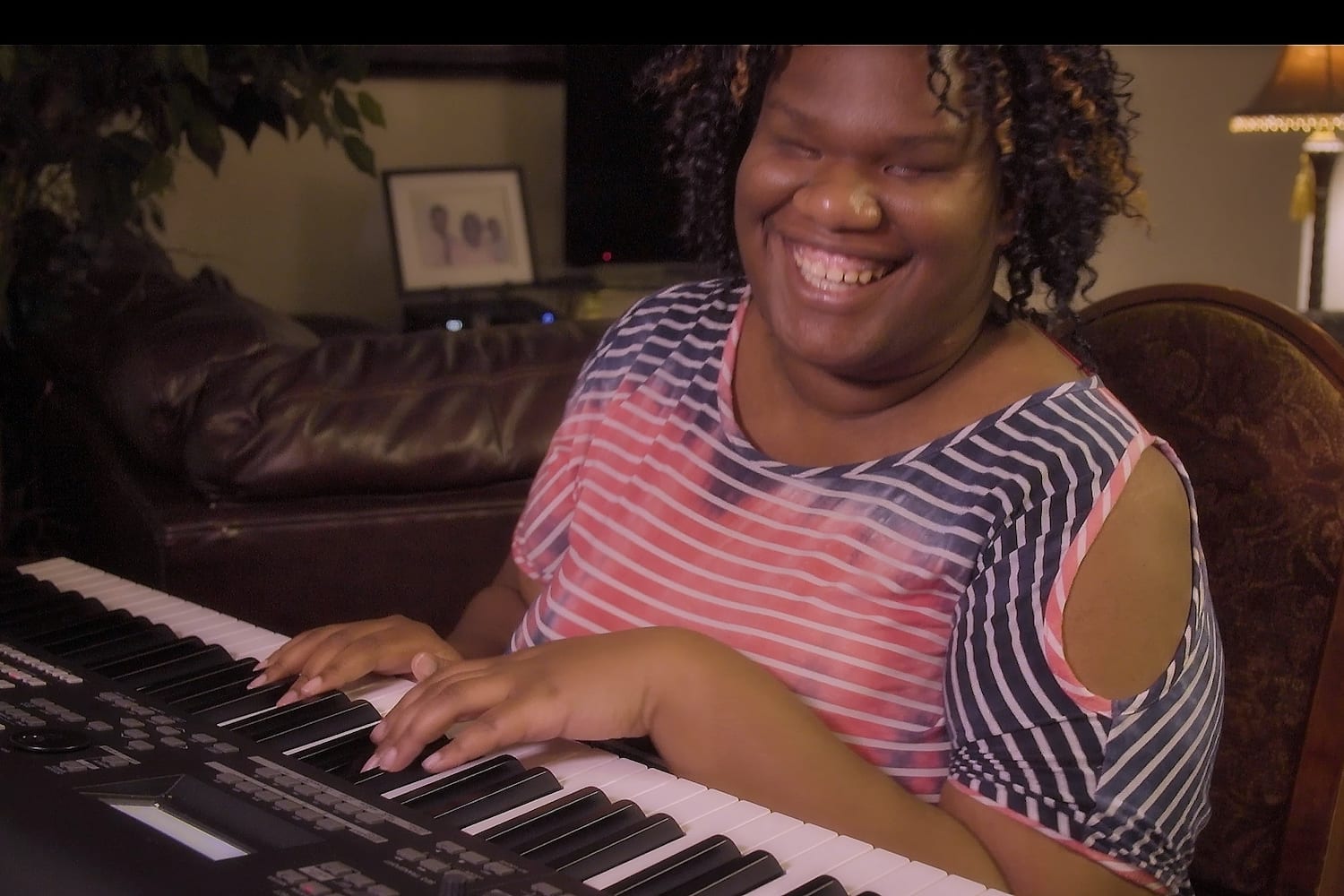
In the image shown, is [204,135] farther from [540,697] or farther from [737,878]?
[737,878]

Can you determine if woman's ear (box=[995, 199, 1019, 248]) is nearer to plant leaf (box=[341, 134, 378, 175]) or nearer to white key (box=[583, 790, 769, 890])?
white key (box=[583, 790, 769, 890])

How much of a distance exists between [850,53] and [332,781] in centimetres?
59

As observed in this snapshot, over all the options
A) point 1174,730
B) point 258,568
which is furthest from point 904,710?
point 258,568

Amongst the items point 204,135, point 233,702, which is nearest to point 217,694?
point 233,702

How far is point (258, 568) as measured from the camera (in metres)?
1.67

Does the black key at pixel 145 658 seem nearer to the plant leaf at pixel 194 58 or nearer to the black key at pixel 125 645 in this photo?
the black key at pixel 125 645

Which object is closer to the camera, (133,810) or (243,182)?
(133,810)

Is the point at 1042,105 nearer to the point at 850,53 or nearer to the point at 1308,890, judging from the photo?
the point at 850,53

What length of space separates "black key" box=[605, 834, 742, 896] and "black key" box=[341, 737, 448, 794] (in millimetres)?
173

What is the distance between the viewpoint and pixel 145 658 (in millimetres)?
1063

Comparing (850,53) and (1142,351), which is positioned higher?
(850,53)

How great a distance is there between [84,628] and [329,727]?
0.98 ft

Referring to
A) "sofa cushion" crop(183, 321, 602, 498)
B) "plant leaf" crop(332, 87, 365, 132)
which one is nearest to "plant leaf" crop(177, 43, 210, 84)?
"plant leaf" crop(332, 87, 365, 132)

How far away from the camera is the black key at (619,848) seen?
744 mm
